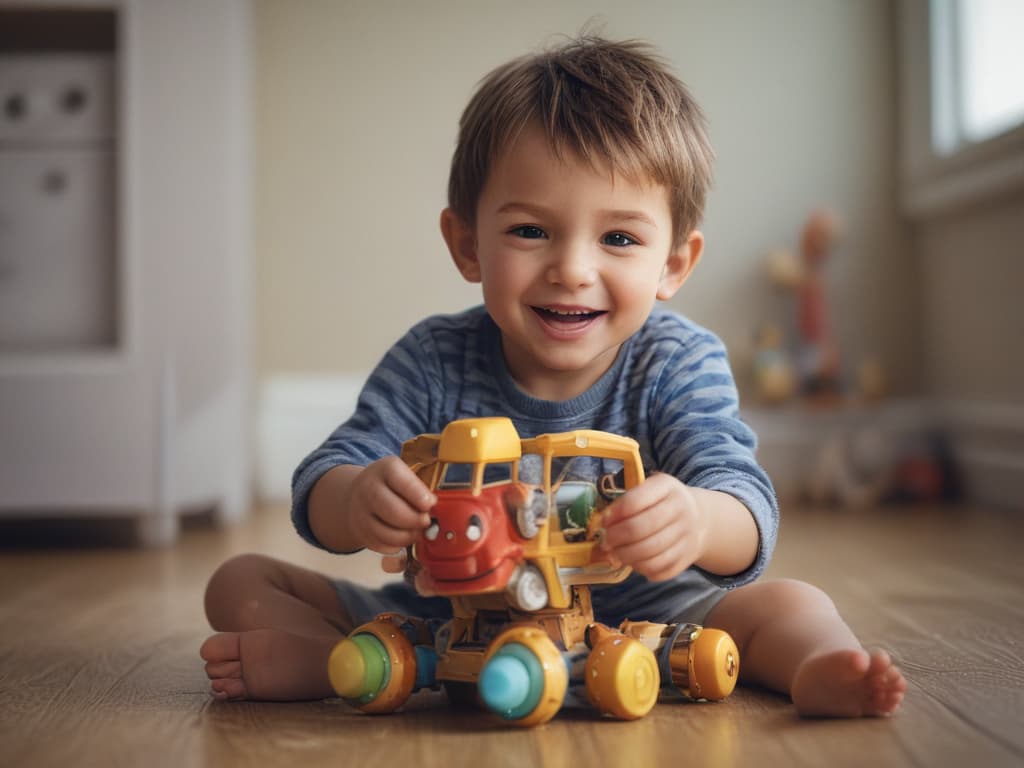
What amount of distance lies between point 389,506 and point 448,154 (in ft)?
5.98

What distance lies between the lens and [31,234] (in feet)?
6.41

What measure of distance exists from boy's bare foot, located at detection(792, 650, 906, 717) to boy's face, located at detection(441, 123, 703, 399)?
294 millimetres

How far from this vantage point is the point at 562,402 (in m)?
0.99

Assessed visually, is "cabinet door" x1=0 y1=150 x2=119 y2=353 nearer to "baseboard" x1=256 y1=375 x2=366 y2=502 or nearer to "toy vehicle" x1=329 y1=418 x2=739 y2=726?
"baseboard" x1=256 y1=375 x2=366 y2=502

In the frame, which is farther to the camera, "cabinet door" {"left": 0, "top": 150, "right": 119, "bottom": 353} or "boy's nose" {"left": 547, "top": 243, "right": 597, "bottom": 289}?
"cabinet door" {"left": 0, "top": 150, "right": 119, "bottom": 353}

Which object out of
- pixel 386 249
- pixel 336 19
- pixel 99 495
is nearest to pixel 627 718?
pixel 99 495

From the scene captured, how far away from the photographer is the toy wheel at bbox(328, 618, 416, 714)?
79 centimetres

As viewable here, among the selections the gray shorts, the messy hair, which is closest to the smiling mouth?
the messy hair

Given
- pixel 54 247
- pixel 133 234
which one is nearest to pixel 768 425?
pixel 133 234

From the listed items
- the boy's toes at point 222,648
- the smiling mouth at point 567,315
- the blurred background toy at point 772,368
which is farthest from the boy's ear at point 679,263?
the blurred background toy at point 772,368

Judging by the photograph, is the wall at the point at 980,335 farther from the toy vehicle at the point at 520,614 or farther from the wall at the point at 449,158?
the toy vehicle at the point at 520,614

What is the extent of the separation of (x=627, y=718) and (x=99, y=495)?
1288mm

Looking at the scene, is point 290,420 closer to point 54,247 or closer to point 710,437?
point 54,247

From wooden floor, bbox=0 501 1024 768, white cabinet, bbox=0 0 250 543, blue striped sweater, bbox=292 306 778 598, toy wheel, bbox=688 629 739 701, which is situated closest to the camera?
wooden floor, bbox=0 501 1024 768
